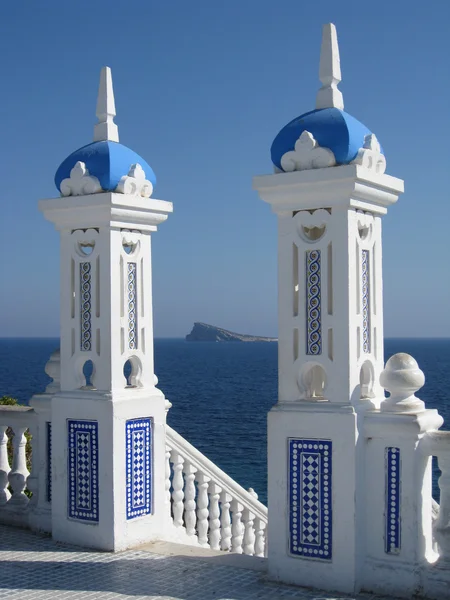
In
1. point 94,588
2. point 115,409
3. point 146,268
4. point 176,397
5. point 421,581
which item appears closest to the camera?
point 421,581

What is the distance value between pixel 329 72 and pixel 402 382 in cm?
233

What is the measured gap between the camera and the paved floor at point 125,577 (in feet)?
19.2

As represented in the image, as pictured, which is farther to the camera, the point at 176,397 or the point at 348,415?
the point at 176,397

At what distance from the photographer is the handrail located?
26.2ft

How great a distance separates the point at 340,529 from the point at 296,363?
1.18 m

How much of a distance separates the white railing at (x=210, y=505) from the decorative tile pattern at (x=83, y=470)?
2.52ft

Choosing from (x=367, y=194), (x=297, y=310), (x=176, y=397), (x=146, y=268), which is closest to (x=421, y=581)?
(x=297, y=310)

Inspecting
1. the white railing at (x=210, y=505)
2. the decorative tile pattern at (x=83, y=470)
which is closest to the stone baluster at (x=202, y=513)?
the white railing at (x=210, y=505)

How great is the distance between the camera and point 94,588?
19.8ft

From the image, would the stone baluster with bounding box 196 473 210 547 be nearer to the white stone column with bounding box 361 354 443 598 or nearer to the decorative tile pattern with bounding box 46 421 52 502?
the decorative tile pattern with bounding box 46 421 52 502

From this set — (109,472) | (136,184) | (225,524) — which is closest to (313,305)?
(136,184)

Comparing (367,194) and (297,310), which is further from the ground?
(367,194)

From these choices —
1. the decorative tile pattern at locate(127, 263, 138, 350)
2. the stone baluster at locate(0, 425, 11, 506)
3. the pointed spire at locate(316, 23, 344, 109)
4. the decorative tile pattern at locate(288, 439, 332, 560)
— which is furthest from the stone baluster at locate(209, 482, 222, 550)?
the pointed spire at locate(316, 23, 344, 109)

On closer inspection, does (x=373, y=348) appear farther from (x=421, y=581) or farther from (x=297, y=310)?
(x=421, y=581)
